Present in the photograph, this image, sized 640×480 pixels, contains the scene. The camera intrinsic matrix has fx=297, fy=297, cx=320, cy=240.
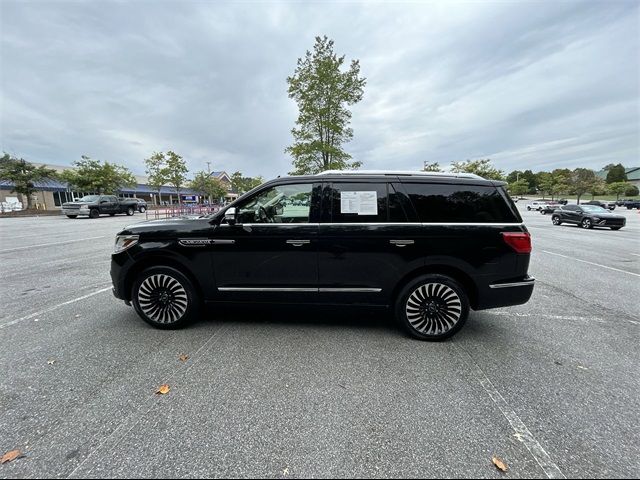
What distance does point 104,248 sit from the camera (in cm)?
979

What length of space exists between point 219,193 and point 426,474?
238ft

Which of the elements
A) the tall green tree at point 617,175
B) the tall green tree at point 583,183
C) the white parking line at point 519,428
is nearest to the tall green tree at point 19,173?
the white parking line at point 519,428

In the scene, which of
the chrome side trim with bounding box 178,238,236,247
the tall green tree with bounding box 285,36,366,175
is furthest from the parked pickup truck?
the chrome side trim with bounding box 178,238,236,247

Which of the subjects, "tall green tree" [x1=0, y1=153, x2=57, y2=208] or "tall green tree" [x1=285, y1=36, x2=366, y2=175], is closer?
"tall green tree" [x1=285, y1=36, x2=366, y2=175]

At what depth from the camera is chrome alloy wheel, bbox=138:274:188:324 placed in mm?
3725

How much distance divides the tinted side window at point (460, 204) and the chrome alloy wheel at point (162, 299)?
3.10m

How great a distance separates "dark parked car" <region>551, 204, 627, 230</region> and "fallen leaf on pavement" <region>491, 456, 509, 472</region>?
22.7m

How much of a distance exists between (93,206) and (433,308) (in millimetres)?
Result: 28321

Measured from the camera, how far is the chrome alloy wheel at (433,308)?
3449 millimetres

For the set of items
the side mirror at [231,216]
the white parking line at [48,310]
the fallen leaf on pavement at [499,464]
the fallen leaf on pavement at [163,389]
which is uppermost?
the side mirror at [231,216]

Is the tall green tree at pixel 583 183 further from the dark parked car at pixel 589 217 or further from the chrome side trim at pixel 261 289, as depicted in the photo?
the chrome side trim at pixel 261 289

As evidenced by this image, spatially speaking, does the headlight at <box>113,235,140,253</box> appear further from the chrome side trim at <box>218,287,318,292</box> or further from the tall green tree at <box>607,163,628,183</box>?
the tall green tree at <box>607,163,628,183</box>

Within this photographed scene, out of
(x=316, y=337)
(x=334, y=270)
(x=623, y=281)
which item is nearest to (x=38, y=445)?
(x=316, y=337)

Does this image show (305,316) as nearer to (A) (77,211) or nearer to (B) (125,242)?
(B) (125,242)
